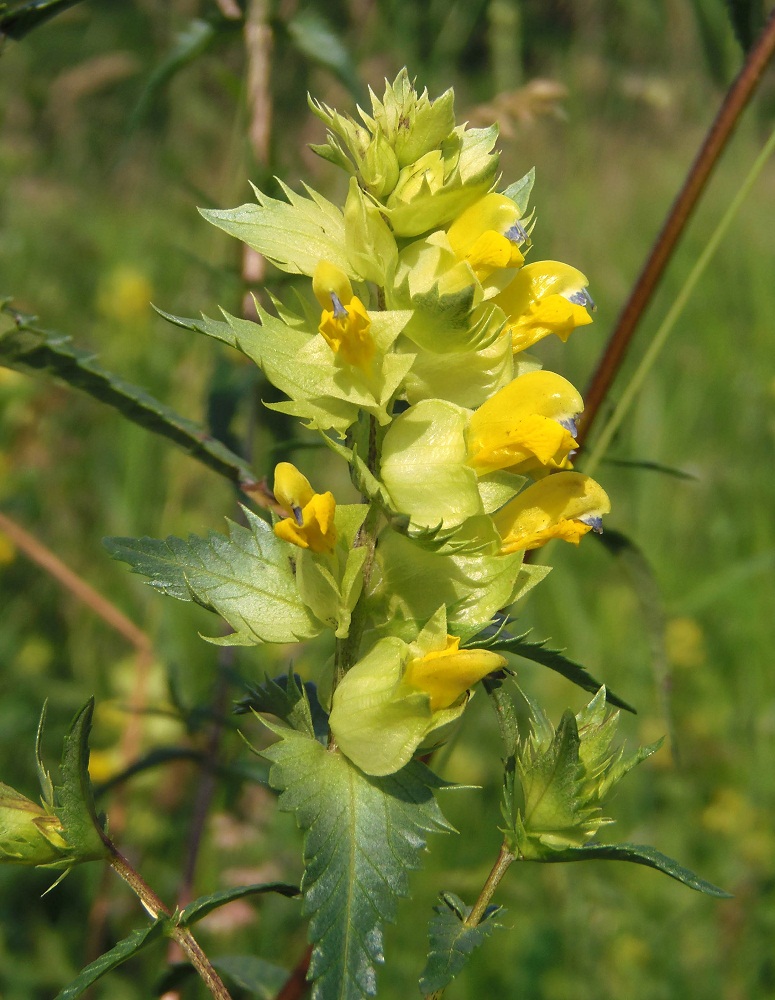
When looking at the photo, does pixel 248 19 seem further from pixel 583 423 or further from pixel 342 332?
pixel 342 332

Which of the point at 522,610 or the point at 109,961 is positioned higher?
the point at 109,961

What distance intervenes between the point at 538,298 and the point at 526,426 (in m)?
0.12

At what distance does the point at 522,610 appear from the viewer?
4.13ft

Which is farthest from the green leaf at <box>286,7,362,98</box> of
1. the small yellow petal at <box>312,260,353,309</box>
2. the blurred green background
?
the small yellow petal at <box>312,260,353,309</box>

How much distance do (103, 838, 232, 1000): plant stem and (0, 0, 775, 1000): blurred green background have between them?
0.31 metres

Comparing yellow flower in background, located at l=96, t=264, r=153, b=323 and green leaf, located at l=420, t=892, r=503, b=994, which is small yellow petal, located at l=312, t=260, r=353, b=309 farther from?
yellow flower in background, located at l=96, t=264, r=153, b=323

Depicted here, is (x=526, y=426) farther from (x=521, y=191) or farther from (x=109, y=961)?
(x=109, y=961)

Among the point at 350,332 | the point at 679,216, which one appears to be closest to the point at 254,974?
the point at 350,332

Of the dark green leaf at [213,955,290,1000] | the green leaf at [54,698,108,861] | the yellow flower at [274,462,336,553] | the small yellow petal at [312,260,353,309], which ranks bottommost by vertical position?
the dark green leaf at [213,955,290,1000]

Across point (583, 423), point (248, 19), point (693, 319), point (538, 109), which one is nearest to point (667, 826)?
point (583, 423)

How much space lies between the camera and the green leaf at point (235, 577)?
66 centimetres

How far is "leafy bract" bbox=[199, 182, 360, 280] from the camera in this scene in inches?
26.6

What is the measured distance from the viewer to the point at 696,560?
2.50m

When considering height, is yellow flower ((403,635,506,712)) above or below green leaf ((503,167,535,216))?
below
